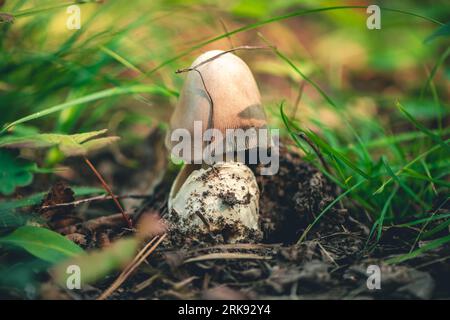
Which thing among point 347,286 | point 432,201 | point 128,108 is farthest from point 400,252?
point 128,108

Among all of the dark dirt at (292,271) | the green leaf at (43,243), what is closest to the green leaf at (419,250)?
the dark dirt at (292,271)

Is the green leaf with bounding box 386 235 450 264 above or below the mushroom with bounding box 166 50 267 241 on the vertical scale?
below

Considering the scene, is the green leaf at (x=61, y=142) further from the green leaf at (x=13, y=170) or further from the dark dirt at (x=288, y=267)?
the dark dirt at (x=288, y=267)

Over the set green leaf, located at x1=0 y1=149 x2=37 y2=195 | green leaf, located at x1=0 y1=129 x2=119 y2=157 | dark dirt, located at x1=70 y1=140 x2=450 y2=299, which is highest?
green leaf, located at x1=0 y1=129 x2=119 y2=157

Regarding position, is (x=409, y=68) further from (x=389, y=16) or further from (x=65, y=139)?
(x=65, y=139)

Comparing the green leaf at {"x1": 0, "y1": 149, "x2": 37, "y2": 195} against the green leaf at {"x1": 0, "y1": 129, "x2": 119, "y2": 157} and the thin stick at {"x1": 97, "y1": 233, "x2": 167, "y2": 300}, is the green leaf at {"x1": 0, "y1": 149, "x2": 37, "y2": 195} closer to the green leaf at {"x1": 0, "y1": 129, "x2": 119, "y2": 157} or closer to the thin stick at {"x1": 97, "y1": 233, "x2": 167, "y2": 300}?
the green leaf at {"x1": 0, "y1": 129, "x2": 119, "y2": 157}

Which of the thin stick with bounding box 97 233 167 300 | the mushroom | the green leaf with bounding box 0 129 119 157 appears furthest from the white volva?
the green leaf with bounding box 0 129 119 157

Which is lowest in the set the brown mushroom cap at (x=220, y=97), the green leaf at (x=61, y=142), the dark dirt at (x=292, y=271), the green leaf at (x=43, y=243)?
the dark dirt at (x=292, y=271)
